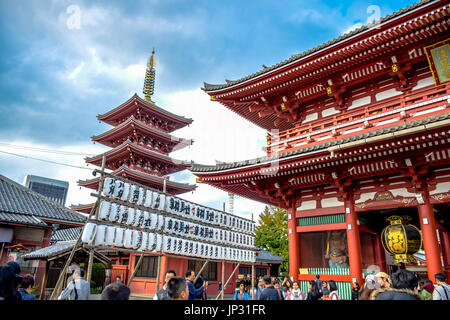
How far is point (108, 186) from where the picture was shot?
8.71 m

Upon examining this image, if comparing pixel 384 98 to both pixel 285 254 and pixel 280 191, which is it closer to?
pixel 280 191

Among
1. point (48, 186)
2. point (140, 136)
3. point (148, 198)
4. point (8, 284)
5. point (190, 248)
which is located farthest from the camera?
point (48, 186)

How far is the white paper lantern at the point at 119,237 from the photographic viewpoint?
871 cm

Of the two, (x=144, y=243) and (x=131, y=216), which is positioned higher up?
(x=131, y=216)

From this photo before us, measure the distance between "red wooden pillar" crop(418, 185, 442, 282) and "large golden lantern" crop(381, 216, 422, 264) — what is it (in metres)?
0.62

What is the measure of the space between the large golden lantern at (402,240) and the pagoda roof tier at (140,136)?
872 inches

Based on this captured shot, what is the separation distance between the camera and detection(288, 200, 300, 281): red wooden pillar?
11172 millimetres

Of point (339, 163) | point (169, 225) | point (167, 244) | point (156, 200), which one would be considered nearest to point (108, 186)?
point (156, 200)

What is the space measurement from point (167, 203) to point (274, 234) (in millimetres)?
23251

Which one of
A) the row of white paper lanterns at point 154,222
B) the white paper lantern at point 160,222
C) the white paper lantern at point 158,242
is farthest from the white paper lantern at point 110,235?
the white paper lantern at point 160,222

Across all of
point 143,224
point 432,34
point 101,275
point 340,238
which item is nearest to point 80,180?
point 101,275

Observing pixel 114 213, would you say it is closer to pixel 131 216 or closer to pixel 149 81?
pixel 131 216
